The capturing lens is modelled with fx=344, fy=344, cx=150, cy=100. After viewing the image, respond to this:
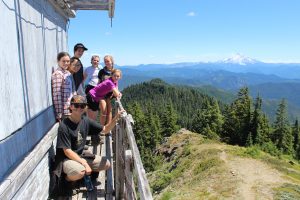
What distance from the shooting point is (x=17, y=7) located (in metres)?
5.04

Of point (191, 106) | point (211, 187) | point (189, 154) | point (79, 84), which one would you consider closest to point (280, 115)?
point (189, 154)

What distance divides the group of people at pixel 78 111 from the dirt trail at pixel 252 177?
11213 mm

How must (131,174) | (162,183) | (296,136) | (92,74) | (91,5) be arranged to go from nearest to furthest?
(131,174)
(92,74)
(91,5)
(162,183)
(296,136)

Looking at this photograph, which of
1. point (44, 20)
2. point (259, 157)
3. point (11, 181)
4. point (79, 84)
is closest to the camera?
point (11, 181)

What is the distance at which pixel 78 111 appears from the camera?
5883 millimetres

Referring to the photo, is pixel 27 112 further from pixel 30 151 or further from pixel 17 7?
pixel 17 7

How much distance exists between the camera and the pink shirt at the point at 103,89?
829 centimetres

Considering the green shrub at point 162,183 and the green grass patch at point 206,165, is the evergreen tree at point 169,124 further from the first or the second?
the green grass patch at point 206,165

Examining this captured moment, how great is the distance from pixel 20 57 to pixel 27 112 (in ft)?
2.80

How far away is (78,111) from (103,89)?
2.59 metres

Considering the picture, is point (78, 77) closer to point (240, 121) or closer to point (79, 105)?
point (79, 105)

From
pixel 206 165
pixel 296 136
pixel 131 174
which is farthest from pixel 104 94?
pixel 296 136

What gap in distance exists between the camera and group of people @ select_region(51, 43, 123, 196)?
5.94 meters

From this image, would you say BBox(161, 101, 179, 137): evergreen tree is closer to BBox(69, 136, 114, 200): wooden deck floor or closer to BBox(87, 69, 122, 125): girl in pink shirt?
BBox(87, 69, 122, 125): girl in pink shirt
